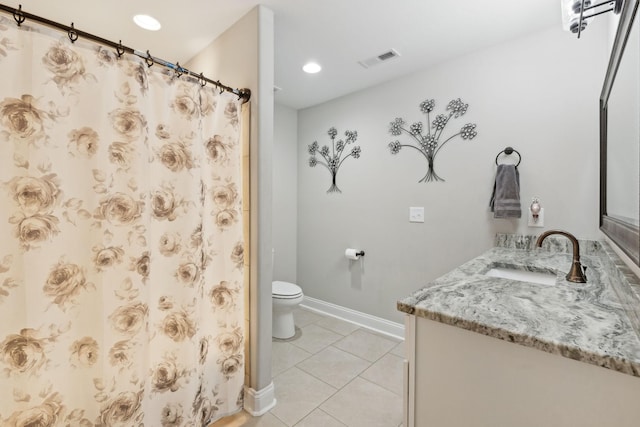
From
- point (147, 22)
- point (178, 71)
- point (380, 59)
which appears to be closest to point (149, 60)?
point (178, 71)

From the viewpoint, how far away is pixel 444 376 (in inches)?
33.5

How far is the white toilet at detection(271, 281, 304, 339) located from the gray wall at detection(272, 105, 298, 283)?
0.71 m

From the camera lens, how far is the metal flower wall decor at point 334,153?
2906 mm

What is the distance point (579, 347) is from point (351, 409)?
1400mm

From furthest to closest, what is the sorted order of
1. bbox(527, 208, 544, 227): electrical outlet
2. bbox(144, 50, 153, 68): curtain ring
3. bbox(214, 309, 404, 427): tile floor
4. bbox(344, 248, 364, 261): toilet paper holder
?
bbox(344, 248, 364, 261): toilet paper holder
bbox(527, 208, 544, 227): electrical outlet
bbox(214, 309, 404, 427): tile floor
bbox(144, 50, 153, 68): curtain ring

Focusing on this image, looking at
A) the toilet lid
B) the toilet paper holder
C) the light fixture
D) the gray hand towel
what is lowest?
the toilet lid

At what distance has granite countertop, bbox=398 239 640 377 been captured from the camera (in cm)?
64

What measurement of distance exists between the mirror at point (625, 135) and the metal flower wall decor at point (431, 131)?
90cm

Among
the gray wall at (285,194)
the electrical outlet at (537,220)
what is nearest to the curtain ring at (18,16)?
the gray wall at (285,194)

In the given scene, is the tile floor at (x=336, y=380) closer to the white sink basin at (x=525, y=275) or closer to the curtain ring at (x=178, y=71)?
the white sink basin at (x=525, y=275)

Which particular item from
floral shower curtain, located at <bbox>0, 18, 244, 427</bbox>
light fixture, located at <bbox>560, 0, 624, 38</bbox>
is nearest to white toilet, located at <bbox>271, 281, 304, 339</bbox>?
floral shower curtain, located at <bbox>0, 18, 244, 427</bbox>

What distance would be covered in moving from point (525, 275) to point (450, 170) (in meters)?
1.01

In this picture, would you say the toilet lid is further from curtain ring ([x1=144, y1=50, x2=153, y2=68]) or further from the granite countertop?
curtain ring ([x1=144, y1=50, x2=153, y2=68])

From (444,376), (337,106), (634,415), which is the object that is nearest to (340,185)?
(337,106)
